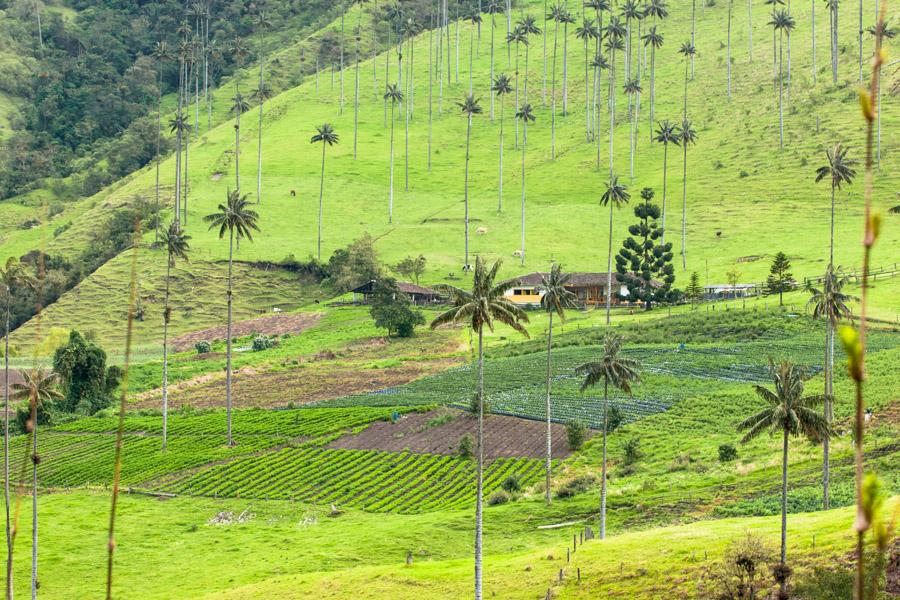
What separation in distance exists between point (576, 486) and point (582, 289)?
82.3m

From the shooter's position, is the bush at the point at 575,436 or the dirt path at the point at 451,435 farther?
the dirt path at the point at 451,435

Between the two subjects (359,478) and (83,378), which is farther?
(83,378)

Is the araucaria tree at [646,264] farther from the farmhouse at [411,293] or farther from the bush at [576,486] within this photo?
the bush at [576,486]

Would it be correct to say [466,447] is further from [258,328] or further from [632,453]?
[258,328]

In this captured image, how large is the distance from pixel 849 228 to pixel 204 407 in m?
105

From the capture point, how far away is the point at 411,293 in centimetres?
17088

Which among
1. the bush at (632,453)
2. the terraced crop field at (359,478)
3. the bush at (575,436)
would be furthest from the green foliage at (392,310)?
the bush at (632,453)

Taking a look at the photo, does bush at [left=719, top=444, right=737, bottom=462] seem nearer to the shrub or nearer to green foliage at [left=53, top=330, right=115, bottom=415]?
the shrub

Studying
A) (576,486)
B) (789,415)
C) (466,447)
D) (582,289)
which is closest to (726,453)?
(576,486)

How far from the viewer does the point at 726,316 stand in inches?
5630

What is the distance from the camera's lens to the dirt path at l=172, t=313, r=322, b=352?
16625cm

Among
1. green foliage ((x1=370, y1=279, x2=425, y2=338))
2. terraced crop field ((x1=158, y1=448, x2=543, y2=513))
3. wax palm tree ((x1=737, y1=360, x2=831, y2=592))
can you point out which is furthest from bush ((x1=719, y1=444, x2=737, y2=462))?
green foliage ((x1=370, y1=279, x2=425, y2=338))

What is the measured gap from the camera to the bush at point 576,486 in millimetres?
88875

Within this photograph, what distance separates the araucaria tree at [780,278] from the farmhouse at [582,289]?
75.1 feet
